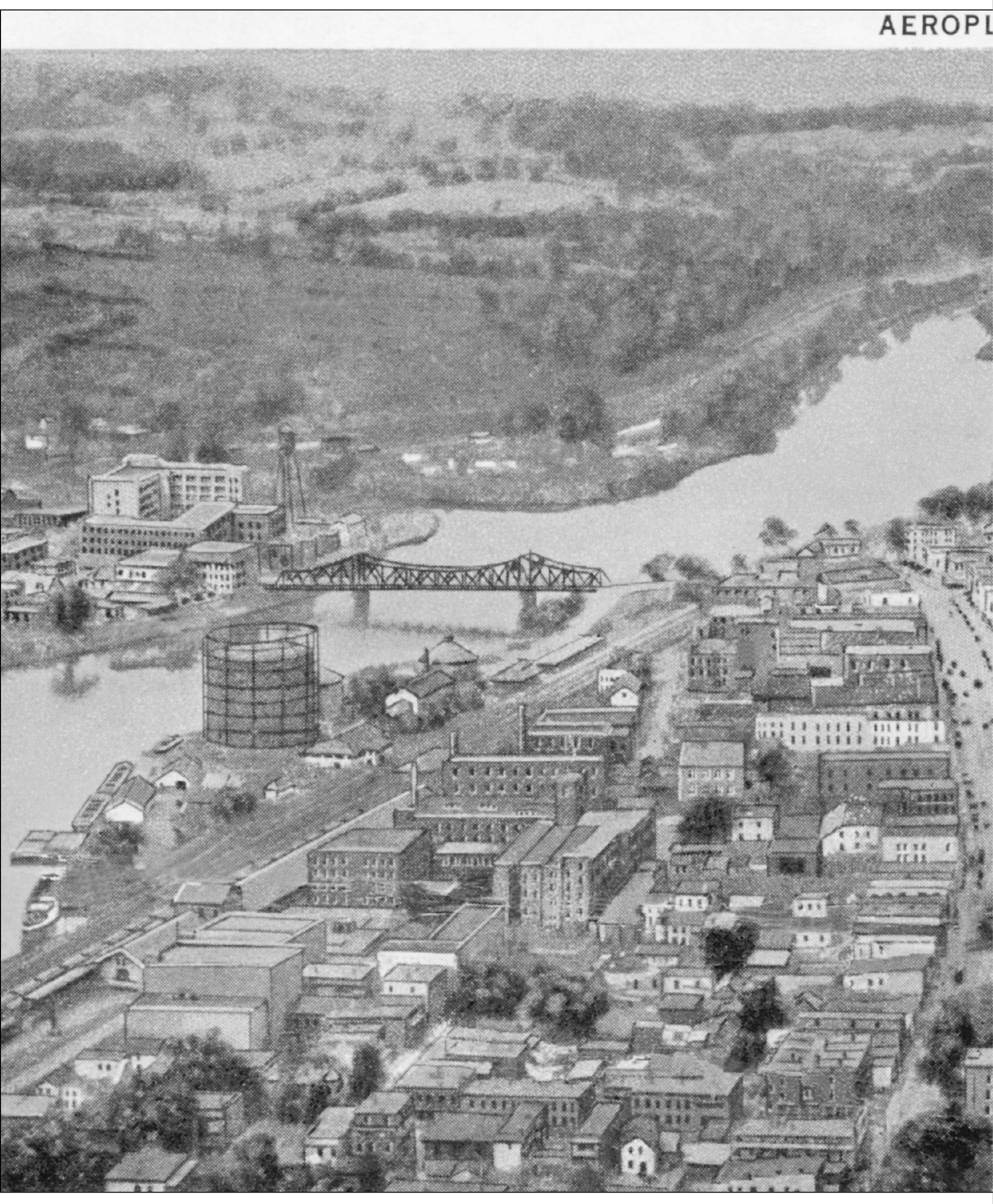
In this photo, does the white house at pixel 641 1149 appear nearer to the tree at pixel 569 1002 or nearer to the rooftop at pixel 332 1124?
the tree at pixel 569 1002

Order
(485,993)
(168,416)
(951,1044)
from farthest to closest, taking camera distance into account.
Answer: (168,416) → (485,993) → (951,1044)

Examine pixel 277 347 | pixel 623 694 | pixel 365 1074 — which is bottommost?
pixel 365 1074

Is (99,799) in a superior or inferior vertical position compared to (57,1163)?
superior

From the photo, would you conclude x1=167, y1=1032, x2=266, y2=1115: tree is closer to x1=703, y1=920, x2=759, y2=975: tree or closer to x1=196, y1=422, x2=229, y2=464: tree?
x1=703, y1=920, x2=759, y2=975: tree

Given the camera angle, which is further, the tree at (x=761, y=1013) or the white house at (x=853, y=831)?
the white house at (x=853, y=831)

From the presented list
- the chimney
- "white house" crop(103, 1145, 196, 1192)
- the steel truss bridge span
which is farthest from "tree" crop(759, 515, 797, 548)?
"white house" crop(103, 1145, 196, 1192)

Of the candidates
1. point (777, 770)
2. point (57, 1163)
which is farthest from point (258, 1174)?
point (777, 770)

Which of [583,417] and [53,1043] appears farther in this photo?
[583,417]

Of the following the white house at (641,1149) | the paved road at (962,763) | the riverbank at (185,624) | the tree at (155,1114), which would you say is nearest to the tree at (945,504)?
the paved road at (962,763)

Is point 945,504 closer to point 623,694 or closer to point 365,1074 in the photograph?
point 623,694
